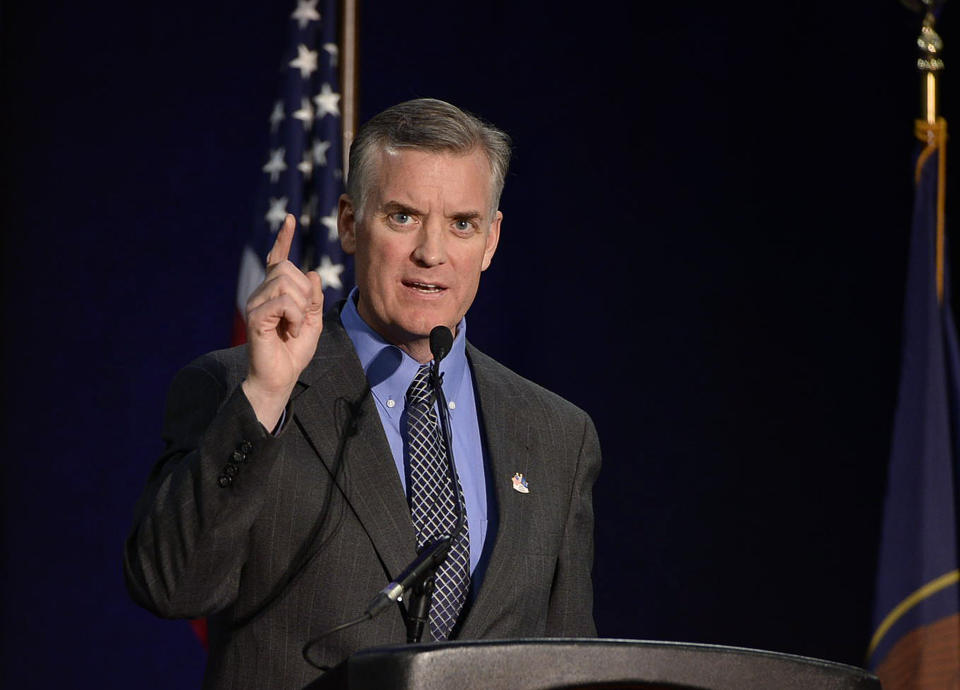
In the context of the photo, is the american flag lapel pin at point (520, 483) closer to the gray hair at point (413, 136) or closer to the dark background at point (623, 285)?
the gray hair at point (413, 136)

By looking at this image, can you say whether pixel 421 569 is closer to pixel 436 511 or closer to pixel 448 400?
pixel 436 511

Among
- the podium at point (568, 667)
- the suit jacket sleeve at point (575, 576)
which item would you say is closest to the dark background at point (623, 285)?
the suit jacket sleeve at point (575, 576)

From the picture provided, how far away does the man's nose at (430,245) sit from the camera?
1.98 meters

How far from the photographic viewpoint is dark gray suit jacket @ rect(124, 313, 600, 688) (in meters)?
1.59

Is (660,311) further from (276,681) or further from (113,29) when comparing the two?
(276,681)

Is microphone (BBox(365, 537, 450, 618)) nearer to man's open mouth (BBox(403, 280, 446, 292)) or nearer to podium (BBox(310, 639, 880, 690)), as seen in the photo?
podium (BBox(310, 639, 880, 690))

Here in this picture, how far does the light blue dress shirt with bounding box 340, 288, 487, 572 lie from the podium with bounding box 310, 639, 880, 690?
0.82 metres

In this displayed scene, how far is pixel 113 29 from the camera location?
3795 mm

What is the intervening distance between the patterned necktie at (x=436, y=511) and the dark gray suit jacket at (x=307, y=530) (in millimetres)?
37

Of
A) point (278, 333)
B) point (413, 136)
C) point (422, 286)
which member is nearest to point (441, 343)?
point (278, 333)

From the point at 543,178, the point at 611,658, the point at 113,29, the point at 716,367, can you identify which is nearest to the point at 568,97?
the point at 543,178

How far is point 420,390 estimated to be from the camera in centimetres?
198

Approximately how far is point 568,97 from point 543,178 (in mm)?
280

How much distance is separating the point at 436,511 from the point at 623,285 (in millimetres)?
2270
